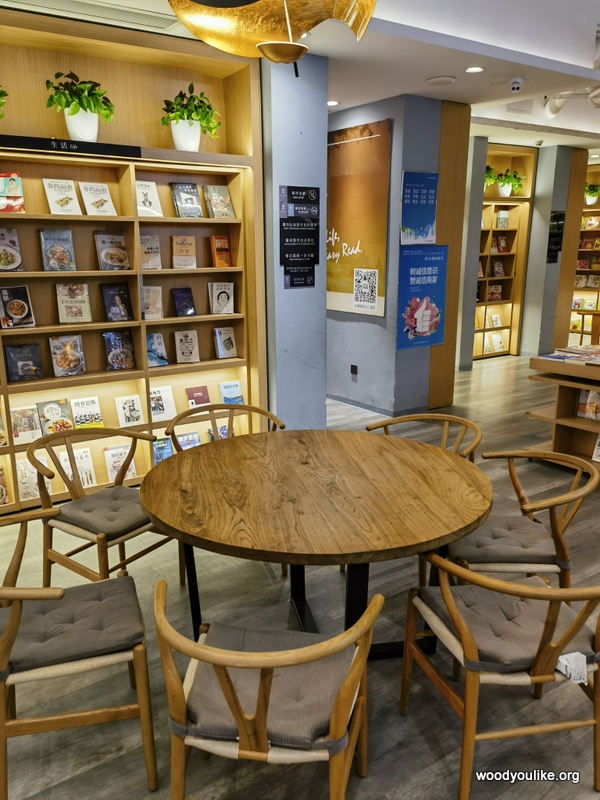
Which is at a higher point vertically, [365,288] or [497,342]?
[365,288]

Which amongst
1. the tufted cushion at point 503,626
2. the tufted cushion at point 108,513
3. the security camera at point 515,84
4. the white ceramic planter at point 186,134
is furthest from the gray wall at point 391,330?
the tufted cushion at point 503,626

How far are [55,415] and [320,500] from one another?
2.41 metres

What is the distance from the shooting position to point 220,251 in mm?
4230

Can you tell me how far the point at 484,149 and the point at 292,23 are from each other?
6.13 meters

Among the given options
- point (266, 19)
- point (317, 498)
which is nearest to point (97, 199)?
point (266, 19)

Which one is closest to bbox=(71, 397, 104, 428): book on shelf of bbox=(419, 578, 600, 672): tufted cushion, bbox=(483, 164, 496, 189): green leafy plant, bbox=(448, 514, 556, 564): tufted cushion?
bbox=(448, 514, 556, 564): tufted cushion

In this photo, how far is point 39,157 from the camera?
10.9ft

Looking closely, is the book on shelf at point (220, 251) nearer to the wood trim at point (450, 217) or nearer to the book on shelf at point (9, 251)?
the book on shelf at point (9, 251)

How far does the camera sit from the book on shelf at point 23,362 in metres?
3.61

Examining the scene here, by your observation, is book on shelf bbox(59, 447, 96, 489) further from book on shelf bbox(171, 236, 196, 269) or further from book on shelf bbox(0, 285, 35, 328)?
book on shelf bbox(171, 236, 196, 269)

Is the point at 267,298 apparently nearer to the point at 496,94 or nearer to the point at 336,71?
the point at 336,71

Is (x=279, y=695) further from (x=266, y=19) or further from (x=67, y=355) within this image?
(x=67, y=355)

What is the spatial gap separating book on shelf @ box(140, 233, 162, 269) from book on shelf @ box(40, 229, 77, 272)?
1.45ft

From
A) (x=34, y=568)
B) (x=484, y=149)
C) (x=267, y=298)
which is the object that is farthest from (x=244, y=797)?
(x=484, y=149)
